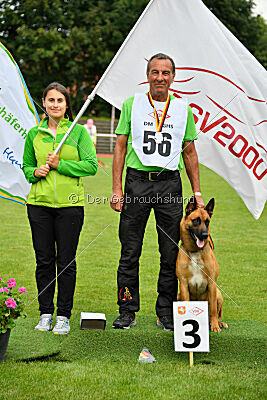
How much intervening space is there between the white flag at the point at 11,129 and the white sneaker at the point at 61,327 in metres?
1.33

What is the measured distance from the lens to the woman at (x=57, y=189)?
4719 millimetres

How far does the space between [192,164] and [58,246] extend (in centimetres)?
127

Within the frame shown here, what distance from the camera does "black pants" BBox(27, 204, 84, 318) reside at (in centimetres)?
478

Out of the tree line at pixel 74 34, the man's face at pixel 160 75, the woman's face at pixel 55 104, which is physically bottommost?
the tree line at pixel 74 34

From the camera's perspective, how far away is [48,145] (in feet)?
15.7

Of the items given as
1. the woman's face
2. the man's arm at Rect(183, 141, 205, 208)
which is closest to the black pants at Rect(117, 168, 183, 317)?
the man's arm at Rect(183, 141, 205, 208)

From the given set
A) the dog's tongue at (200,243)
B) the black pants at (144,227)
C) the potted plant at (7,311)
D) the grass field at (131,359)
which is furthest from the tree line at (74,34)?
the potted plant at (7,311)

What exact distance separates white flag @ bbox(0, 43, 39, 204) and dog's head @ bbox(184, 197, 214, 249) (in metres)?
1.71

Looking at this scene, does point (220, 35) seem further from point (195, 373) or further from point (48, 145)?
point (195, 373)

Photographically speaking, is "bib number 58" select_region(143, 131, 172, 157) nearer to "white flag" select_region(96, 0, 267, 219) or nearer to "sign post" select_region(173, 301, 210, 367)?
"white flag" select_region(96, 0, 267, 219)

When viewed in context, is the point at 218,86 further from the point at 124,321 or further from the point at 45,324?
the point at 45,324

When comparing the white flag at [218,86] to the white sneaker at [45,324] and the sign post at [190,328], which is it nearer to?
the sign post at [190,328]

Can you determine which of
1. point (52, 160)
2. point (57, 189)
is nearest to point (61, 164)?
point (52, 160)

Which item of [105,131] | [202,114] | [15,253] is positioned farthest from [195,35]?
[105,131]
